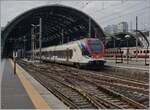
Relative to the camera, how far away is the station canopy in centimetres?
8794

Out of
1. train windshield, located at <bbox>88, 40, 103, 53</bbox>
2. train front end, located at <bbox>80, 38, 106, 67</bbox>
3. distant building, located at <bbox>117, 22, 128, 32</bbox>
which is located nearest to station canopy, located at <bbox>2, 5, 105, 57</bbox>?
distant building, located at <bbox>117, 22, 128, 32</bbox>

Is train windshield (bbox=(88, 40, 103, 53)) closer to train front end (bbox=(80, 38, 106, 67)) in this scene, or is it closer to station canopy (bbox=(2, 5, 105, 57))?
train front end (bbox=(80, 38, 106, 67))

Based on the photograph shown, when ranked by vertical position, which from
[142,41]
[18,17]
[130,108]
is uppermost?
[18,17]

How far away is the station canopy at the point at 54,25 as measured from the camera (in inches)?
3462

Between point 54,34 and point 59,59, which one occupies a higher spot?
point 54,34

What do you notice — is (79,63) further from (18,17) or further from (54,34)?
(54,34)

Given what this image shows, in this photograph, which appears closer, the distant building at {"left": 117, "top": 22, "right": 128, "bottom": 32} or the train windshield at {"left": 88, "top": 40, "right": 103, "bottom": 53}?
the train windshield at {"left": 88, "top": 40, "right": 103, "bottom": 53}

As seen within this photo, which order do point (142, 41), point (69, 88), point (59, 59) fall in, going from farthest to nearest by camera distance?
point (142, 41), point (59, 59), point (69, 88)

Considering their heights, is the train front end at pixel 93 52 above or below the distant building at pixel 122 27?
below

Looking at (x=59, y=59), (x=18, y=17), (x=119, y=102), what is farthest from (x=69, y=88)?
Answer: (x=18, y=17)

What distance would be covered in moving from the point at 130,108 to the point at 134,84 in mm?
7784

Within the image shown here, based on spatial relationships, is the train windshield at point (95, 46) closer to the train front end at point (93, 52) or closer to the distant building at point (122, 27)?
the train front end at point (93, 52)

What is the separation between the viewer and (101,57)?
116ft

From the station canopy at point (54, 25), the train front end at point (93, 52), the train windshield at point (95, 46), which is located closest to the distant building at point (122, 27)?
the station canopy at point (54, 25)
